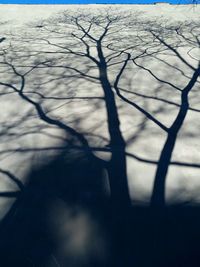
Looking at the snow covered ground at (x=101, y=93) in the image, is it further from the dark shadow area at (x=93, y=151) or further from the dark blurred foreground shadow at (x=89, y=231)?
the dark blurred foreground shadow at (x=89, y=231)

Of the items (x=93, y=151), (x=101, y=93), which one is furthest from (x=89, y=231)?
(x=101, y=93)

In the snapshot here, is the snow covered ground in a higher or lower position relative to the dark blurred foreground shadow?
higher

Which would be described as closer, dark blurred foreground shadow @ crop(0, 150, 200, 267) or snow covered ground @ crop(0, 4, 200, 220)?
dark blurred foreground shadow @ crop(0, 150, 200, 267)

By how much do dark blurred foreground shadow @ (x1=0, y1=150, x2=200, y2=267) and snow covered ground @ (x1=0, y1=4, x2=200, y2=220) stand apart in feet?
0.75

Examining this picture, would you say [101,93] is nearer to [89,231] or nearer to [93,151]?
[93,151]

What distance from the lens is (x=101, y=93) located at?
5094mm

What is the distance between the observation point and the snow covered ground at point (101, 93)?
3.33 m

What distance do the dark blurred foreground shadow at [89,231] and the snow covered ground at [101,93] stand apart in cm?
23

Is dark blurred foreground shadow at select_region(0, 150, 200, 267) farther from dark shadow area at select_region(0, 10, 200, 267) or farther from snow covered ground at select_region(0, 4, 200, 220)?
snow covered ground at select_region(0, 4, 200, 220)

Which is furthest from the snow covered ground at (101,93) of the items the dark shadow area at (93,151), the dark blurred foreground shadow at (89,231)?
the dark blurred foreground shadow at (89,231)

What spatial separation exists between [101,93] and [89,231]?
9.93 feet

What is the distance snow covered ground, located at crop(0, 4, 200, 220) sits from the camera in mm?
3334

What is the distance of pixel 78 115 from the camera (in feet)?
14.5

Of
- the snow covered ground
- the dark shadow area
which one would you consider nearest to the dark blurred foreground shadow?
the dark shadow area
